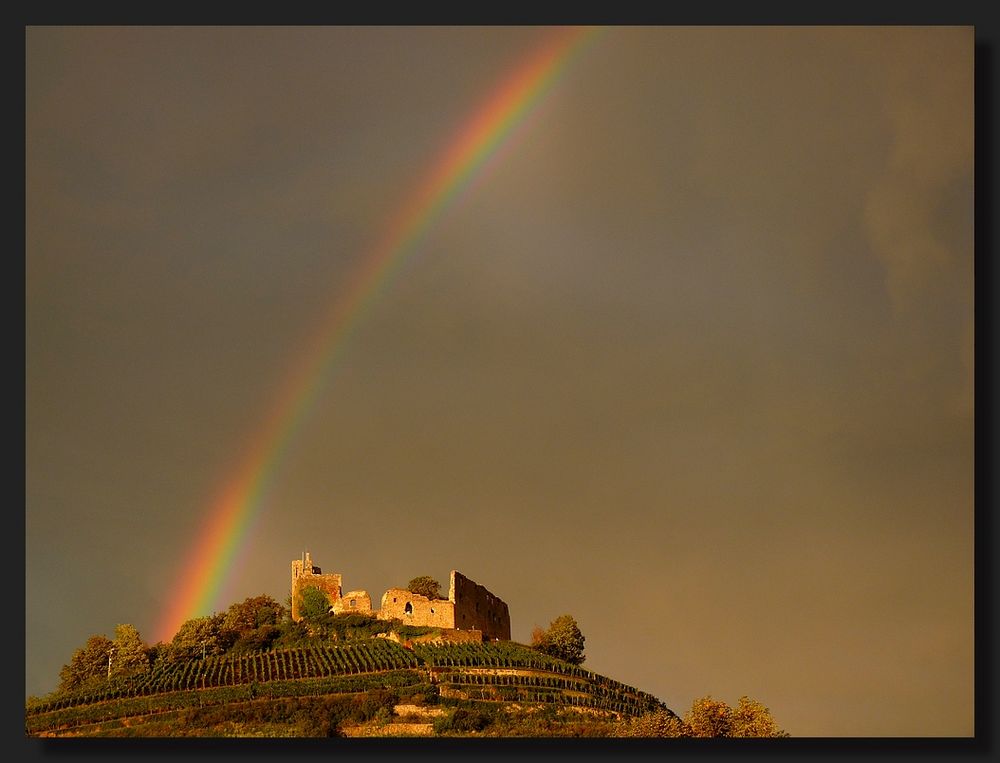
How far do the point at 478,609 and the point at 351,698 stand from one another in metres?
16.9

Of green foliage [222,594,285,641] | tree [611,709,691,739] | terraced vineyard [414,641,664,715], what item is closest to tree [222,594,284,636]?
green foliage [222,594,285,641]

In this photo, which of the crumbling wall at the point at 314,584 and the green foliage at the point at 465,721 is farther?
the crumbling wall at the point at 314,584

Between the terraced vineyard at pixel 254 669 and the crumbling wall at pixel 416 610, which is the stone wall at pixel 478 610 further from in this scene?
the terraced vineyard at pixel 254 669

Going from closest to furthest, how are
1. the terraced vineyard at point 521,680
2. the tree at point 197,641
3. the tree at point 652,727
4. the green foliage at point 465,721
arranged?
1. the tree at point 652,727
2. the green foliage at point 465,721
3. the terraced vineyard at point 521,680
4. the tree at point 197,641

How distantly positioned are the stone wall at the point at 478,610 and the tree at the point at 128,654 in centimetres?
1341

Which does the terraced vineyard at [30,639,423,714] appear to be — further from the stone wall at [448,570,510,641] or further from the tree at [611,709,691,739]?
the tree at [611,709,691,739]

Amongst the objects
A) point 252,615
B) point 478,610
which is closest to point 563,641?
point 478,610

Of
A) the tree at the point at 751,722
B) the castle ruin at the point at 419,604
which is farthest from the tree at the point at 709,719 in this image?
the castle ruin at the point at 419,604

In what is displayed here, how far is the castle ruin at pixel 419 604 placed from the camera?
65.7m

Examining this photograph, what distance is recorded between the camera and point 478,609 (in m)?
68.9

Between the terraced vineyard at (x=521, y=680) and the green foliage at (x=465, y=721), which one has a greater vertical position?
the terraced vineyard at (x=521, y=680)

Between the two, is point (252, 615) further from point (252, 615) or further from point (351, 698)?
point (351, 698)

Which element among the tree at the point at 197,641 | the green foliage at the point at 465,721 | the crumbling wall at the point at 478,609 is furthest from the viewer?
the crumbling wall at the point at 478,609
